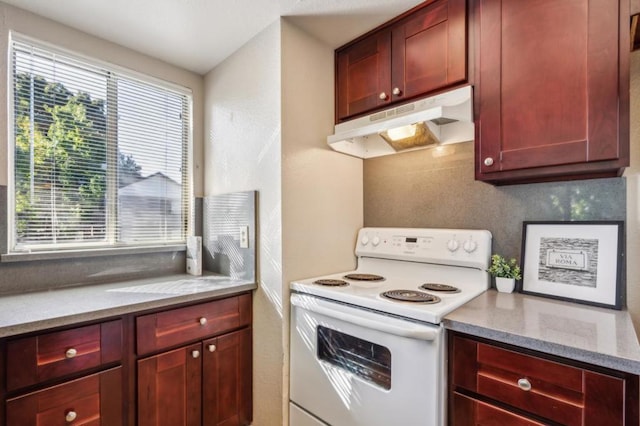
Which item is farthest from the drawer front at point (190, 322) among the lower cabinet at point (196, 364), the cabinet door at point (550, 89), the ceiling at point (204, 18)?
the ceiling at point (204, 18)

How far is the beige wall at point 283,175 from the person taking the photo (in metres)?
1.65

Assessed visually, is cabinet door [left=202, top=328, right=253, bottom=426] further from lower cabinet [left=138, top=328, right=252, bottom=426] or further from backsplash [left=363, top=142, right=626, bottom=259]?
backsplash [left=363, top=142, right=626, bottom=259]

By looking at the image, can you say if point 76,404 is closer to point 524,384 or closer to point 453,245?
point 524,384

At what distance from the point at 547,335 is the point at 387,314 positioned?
0.52 m

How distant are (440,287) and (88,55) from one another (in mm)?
2349

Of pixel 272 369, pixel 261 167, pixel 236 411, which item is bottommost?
pixel 236 411

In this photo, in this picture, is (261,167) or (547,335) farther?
(261,167)

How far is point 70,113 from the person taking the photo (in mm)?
1762

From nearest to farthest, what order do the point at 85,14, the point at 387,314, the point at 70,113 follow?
the point at 387,314
the point at 85,14
the point at 70,113

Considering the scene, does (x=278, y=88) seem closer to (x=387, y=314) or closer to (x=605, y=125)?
(x=387, y=314)

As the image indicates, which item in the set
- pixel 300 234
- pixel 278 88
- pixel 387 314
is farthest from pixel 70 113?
pixel 387 314

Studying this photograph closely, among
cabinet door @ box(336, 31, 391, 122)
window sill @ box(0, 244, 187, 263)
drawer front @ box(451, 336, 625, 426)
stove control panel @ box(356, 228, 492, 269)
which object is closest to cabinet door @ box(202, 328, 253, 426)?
window sill @ box(0, 244, 187, 263)

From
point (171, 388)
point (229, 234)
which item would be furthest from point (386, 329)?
point (229, 234)

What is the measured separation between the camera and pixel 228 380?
5.50 feet
